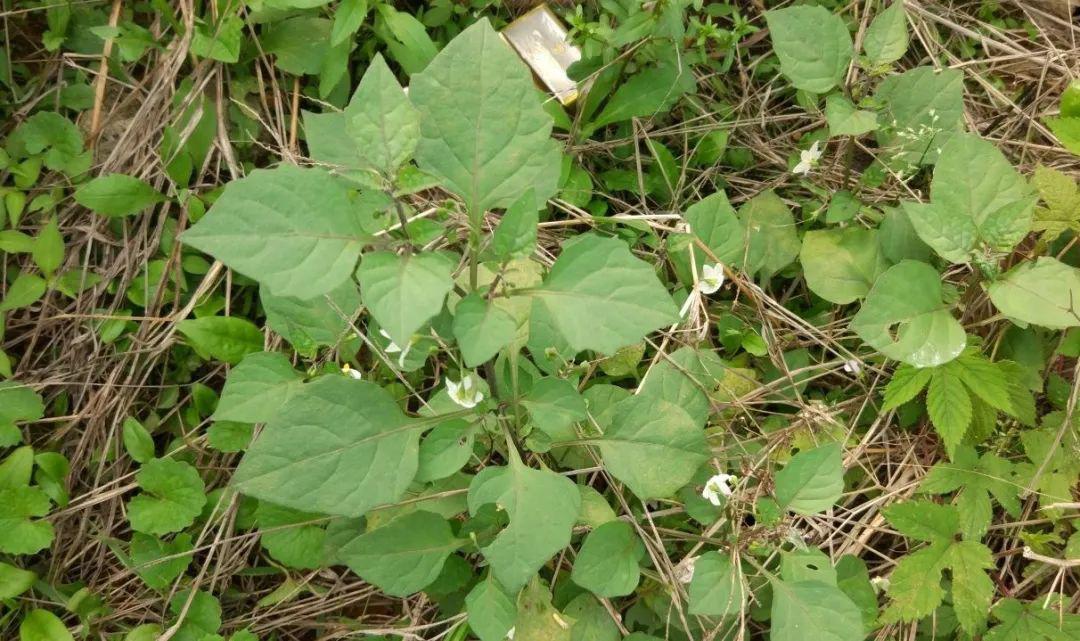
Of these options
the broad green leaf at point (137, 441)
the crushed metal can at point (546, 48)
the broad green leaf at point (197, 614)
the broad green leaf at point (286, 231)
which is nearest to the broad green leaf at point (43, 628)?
the broad green leaf at point (197, 614)

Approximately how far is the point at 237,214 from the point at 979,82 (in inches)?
105

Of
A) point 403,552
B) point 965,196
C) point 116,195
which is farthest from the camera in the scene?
point 116,195

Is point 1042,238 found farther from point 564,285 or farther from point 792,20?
point 564,285

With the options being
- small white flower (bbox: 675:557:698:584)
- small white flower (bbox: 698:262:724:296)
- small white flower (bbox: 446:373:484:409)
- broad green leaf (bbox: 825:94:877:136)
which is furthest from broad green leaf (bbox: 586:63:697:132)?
small white flower (bbox: 675:557:698:584)

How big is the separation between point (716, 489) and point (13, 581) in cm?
216

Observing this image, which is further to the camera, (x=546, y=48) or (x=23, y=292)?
(x=546, y=48)

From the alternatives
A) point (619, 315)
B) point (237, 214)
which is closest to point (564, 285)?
point (619, 315)

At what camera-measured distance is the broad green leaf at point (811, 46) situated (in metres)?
2.42

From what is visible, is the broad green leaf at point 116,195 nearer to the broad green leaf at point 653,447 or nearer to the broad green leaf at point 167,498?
the broad green leaf at point 167,498

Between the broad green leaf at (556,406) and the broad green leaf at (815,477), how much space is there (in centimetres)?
64

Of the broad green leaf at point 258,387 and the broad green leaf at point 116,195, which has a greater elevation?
the broad green leaf at point 116,195

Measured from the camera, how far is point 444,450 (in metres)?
1.85

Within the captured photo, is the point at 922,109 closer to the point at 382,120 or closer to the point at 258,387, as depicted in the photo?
the point at 382,120

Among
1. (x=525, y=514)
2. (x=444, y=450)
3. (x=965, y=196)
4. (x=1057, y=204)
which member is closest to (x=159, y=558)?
(x=444, y=450)
